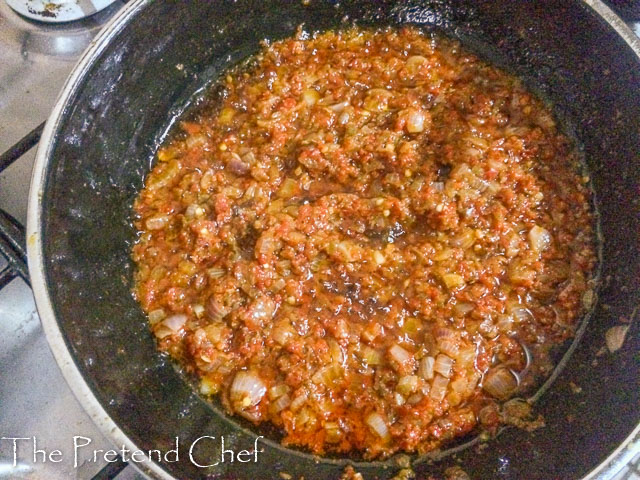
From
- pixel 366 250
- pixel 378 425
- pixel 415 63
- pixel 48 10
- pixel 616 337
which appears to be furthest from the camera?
pixel 415 63

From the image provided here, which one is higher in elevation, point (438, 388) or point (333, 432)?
point (438, 388)

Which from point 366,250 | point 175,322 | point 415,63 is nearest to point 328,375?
point 366,250

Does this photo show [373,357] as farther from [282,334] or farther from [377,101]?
[377,101]

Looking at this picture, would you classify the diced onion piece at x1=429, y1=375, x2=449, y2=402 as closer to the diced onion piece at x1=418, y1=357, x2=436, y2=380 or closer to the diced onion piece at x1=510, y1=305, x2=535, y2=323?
the diced onion piece at x1=418, y1=357, x2=436, y2=380

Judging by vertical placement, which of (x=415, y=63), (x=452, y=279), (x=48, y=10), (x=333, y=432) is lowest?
(x=333, y=432)

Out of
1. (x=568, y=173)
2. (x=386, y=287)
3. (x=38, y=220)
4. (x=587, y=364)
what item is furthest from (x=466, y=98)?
(x=38, y=220)

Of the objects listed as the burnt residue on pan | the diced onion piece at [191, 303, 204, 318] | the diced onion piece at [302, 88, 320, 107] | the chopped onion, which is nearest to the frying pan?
the diced onion piece at [191, 303, 204, 318]
